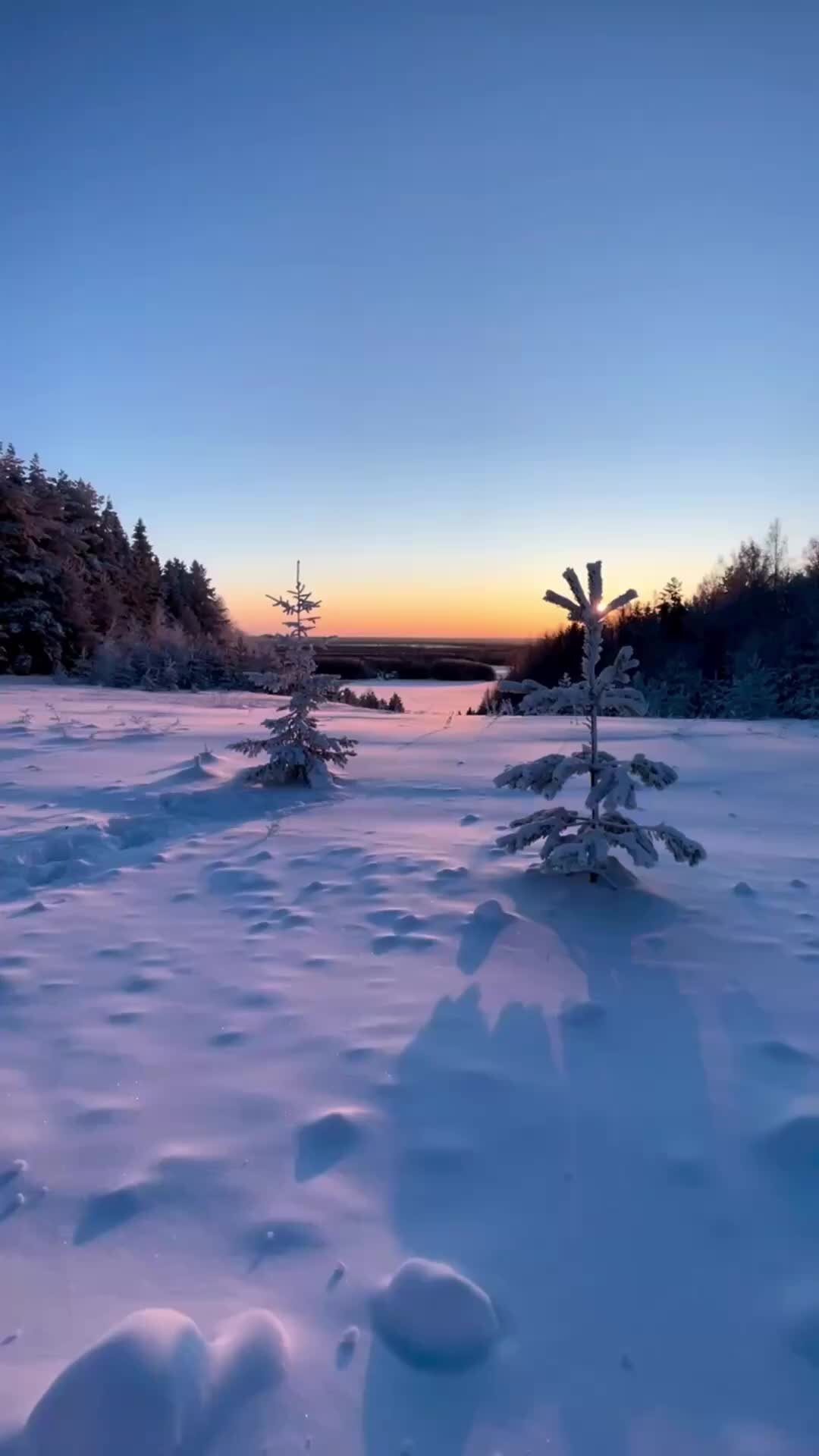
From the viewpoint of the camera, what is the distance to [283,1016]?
143 inches

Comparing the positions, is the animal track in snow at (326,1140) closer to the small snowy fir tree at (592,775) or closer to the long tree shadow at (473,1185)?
→ the long tree shadow at (473,1185)

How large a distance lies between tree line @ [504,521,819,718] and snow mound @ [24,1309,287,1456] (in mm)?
29485

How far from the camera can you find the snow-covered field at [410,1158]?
1.82 metres

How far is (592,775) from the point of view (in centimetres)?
532

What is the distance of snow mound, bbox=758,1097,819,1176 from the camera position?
8.51 ft

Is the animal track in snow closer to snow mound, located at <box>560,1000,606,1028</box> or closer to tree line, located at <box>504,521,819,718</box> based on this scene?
snow mound, located at <box>560,1000,606,1028</box>

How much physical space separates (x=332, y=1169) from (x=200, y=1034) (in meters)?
1.13

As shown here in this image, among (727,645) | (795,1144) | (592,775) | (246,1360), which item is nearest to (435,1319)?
(246,1360)

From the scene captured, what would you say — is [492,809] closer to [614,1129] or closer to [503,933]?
[503,933]

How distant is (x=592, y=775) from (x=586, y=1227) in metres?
3.28

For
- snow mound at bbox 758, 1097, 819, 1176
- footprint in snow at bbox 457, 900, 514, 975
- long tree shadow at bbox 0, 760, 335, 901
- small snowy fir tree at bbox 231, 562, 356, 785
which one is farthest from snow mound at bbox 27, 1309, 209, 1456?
small snowy fir tree at bbox 231, 562, 356, 785

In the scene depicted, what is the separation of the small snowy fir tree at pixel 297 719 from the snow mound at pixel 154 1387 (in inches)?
272

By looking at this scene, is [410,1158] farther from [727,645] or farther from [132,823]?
[727,645]

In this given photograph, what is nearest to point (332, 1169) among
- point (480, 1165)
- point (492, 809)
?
point (480, 1165)
